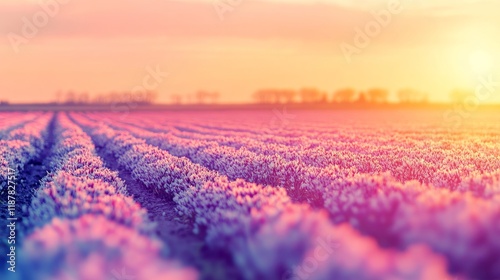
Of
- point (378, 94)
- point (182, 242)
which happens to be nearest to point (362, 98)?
point (378, 94)

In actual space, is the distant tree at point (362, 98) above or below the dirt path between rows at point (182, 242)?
above

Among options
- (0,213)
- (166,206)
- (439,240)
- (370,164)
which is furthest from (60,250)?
(370,164)

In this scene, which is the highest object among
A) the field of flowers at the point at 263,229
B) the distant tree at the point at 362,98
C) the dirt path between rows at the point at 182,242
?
the distant tree at the point at 362,98

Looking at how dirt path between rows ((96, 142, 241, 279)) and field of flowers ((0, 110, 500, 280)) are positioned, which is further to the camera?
dirt path between rows ((96, 142, 241, 279))

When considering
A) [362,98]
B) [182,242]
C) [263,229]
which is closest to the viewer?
[263,229]

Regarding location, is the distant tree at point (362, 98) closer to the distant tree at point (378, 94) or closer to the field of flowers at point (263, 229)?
the distant tree at point (378, 94)

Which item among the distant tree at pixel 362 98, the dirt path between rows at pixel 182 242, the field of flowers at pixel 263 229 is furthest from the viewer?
the distant tree at pixel 362 98

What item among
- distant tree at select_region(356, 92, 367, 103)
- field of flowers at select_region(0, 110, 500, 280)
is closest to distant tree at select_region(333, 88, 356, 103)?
distant tree at select_region(356, 92, 367, 103)

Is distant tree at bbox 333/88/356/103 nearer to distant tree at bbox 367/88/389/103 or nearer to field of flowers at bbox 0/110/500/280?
distant tree at bbox 367/88/389/103

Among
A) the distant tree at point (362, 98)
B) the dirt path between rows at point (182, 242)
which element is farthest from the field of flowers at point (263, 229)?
the distant tree at point (362, 98)

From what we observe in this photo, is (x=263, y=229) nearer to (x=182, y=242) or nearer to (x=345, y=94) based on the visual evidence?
(x=182, y=242)

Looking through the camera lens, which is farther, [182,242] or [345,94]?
[345,94]
